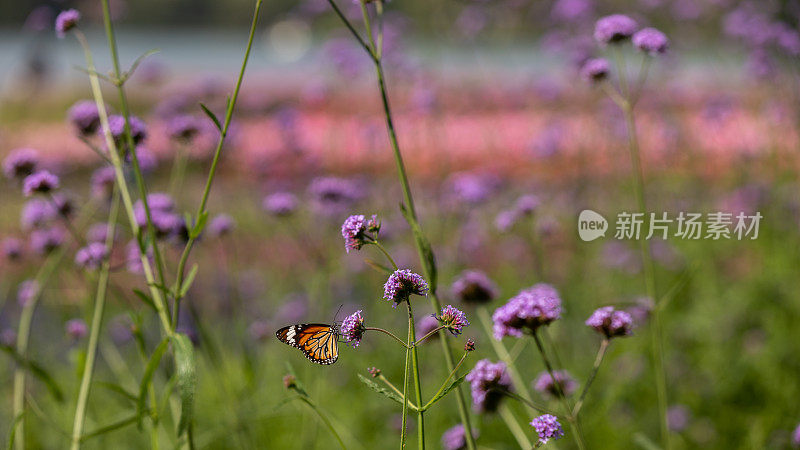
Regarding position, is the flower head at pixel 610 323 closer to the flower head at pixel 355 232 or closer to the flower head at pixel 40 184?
the flower head at pixel 355 232

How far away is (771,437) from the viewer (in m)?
2.62

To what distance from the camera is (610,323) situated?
4.46 ft

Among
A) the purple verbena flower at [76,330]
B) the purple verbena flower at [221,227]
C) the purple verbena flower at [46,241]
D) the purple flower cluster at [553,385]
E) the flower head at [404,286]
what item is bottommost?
the purple verbena flower at [76,330]

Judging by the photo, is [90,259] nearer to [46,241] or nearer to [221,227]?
[46,241]

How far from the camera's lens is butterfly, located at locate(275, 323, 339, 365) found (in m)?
1.13

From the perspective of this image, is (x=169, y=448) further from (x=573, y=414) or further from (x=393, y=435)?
(x=573, y=414)

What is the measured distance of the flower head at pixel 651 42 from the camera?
1840 mm

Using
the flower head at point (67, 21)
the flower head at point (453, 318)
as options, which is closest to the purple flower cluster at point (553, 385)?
the flower head at point (453, 318)

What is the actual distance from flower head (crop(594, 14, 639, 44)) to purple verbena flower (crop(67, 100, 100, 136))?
4.48 feet

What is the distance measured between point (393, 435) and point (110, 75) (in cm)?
188

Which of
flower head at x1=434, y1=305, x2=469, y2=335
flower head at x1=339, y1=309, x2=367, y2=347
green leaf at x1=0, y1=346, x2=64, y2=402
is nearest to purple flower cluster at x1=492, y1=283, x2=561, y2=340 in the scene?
flower head at x1=434, y1=305, x2=469, y2=335

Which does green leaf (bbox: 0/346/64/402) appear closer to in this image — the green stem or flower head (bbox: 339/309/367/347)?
the green stem

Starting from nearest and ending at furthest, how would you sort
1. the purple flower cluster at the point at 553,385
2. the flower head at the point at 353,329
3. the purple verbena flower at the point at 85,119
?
1. the flower head at the point at 353,329
2. the purple flower cluster at the point at 553,385
3. the purple verbena flower at the point at 85,119

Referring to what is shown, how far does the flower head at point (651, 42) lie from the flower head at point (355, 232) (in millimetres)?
1103
